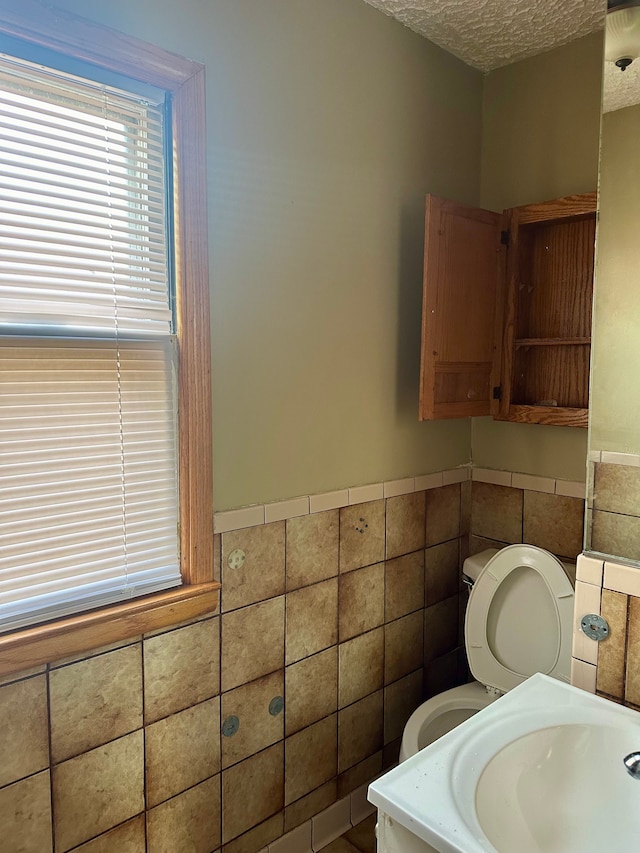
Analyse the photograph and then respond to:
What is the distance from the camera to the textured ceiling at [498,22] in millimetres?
1812

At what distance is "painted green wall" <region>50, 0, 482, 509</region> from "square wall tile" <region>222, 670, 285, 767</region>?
A: 0.52 m

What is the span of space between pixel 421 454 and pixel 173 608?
40.7 inches

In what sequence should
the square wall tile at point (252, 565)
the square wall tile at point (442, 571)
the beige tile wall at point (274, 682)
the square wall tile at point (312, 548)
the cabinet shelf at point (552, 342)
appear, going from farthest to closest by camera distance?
the square wall tile at point (442, 571) → the cabinet shelf at point (552, 342) → the square wall tile at point (312, 548) → the square wall tile at point (252, 565) → the beige tile wall at point (274, 682)

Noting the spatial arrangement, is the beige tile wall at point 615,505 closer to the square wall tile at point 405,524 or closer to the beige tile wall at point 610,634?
the beige tile wall at point 610,634

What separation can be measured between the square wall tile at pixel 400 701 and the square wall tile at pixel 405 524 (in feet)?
1.50

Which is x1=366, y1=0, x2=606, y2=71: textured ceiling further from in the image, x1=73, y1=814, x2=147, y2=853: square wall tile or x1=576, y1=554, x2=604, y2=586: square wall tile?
x1=73, y1=814, x2=147, y2=853: square wall tile

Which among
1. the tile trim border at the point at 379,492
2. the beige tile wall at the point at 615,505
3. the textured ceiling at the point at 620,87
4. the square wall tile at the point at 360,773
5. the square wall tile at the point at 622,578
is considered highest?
the textured ceiling at the point at 620,87

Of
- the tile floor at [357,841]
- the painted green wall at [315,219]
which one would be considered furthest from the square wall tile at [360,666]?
the painted green wall at [315,219]

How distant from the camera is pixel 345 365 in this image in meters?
1.88

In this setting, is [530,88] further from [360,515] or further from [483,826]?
[483,826]

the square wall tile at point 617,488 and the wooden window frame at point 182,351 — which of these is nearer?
the wooden window frame at point 182,351

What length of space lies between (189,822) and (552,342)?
1.75 m

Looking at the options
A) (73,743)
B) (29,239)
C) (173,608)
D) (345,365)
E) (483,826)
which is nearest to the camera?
(483,826)

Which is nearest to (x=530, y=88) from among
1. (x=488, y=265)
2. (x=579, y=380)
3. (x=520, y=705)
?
(x=488, y=265)
